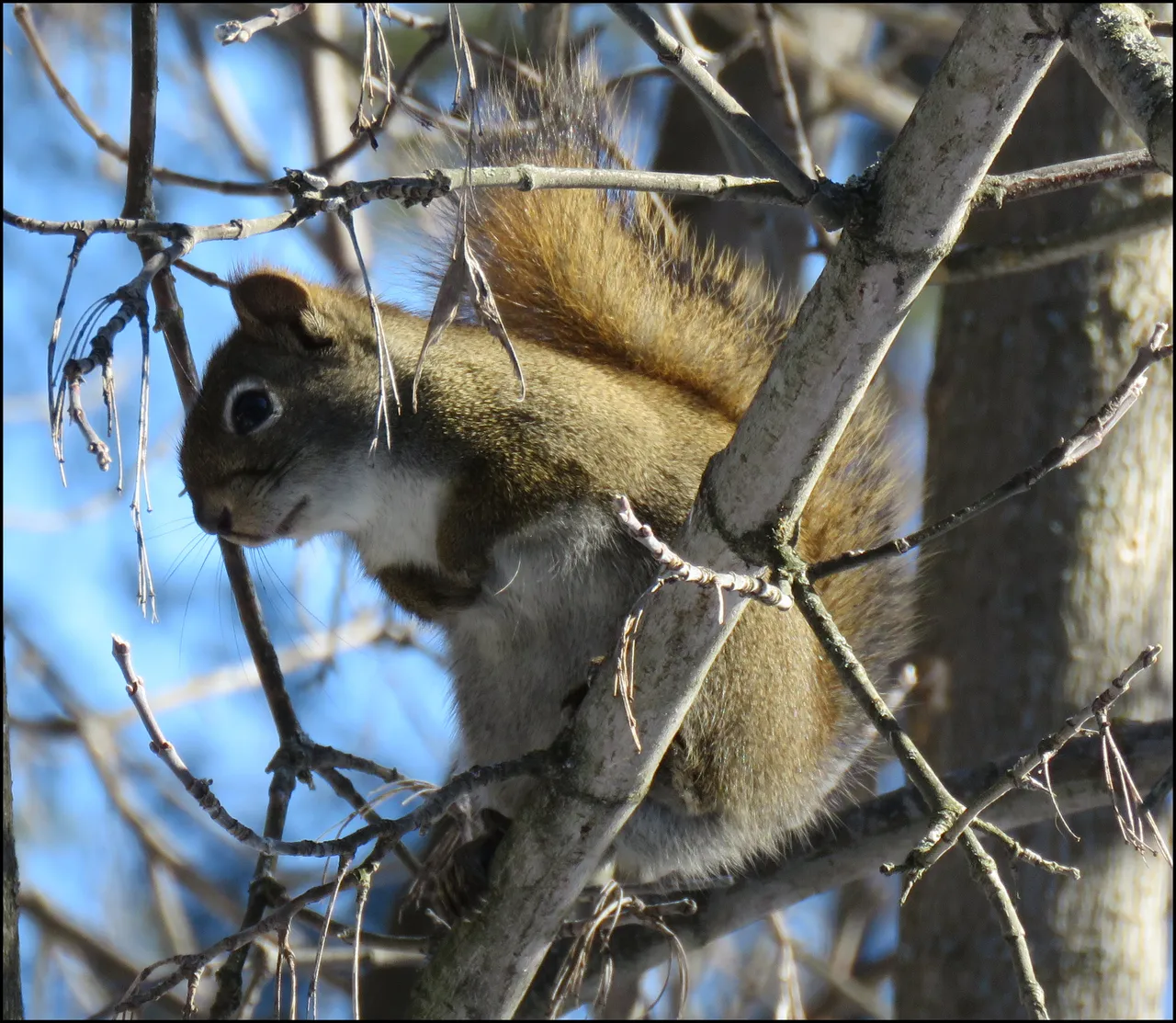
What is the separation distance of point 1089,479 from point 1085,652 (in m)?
0.36

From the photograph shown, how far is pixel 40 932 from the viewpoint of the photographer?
123 inches

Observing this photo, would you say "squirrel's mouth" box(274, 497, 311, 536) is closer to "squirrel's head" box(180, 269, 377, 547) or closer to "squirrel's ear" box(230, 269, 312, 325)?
"squirrel's head" box(180, 269, 377, 547)

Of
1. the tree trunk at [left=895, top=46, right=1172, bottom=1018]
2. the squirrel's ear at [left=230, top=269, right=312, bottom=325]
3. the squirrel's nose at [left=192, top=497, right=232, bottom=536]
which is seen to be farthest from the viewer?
the tree trunk at [left=895, top=46, right=1172, bottom=1018]

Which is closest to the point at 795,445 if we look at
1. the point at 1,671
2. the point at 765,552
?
the point at 765,552

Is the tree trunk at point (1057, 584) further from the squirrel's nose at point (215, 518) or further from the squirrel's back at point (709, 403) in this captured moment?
the squirrel's nose at point (215, 518)

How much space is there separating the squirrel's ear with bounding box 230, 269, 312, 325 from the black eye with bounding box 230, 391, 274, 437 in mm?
144

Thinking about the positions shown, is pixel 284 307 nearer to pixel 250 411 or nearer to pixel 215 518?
pixel 250 411

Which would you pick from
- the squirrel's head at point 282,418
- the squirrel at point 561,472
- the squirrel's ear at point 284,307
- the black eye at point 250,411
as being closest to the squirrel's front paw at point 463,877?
the squirrel at point 561,472

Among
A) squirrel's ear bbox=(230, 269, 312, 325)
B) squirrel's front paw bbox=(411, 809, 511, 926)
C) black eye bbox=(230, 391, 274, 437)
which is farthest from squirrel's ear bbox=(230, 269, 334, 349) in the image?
squirrel's front paw bbox=(411, 809, 511, 926)

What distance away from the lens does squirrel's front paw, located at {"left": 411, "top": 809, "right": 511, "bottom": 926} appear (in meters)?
1.94

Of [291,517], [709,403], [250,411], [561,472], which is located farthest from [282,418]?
[709,403]

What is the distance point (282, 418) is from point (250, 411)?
6 cm

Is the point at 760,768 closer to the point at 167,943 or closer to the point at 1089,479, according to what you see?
the point at 1089,479

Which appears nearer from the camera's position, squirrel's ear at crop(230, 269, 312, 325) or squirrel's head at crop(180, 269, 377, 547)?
squirrel's head at crop(180, 269, 377, 547)
